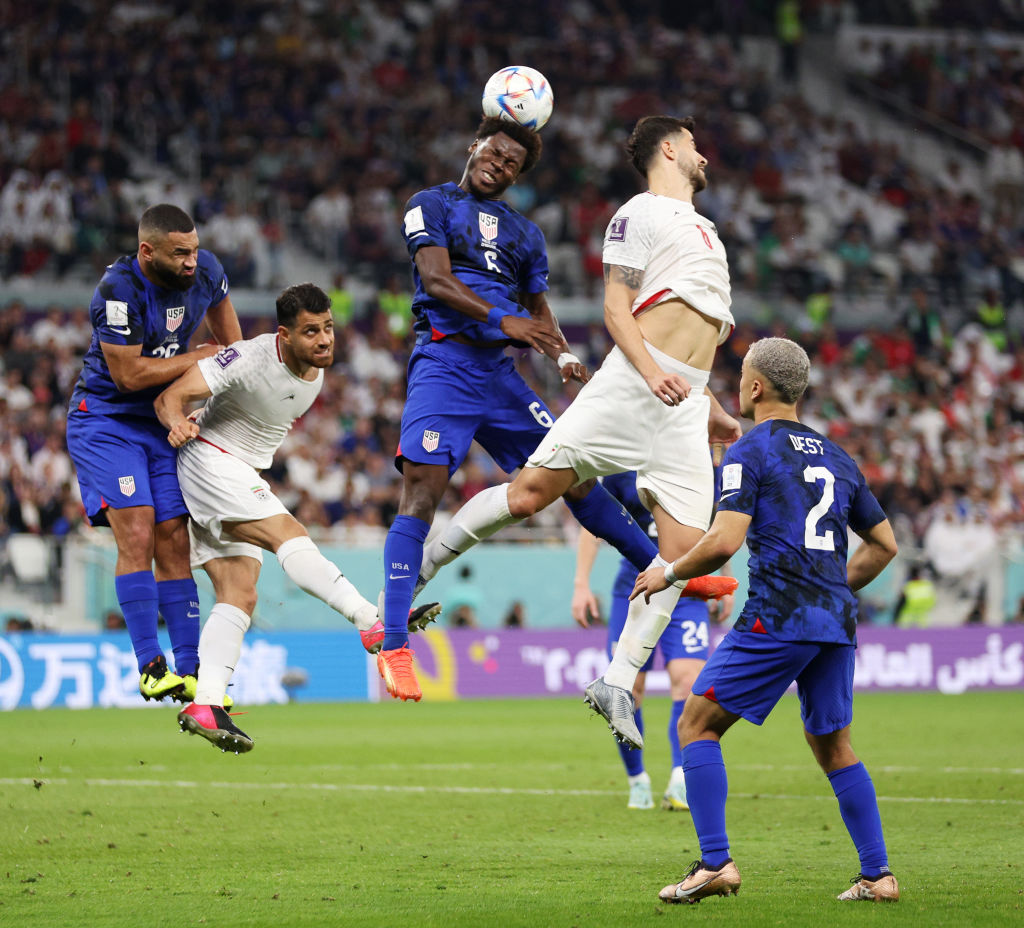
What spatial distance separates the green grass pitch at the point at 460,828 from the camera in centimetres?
689

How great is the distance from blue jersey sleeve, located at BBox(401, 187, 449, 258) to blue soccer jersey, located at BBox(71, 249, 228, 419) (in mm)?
1369

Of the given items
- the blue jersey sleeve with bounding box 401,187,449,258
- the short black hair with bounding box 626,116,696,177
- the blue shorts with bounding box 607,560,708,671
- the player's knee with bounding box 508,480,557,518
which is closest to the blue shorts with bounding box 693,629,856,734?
the player's knee with bounding box 508,480,557,518

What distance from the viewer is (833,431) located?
2533cm

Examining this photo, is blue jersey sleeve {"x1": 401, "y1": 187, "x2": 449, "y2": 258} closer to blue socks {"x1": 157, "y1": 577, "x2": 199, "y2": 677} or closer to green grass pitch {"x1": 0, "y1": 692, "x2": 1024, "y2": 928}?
blue socks {"x1": 157, "y1": 577, "x2": 199, "y2": 677}

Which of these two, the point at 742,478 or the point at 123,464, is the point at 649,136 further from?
the point at 123,464

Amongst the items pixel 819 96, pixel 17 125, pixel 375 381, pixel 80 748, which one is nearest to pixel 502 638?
pixel 375 381

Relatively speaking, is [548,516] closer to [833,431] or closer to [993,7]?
[833,431]

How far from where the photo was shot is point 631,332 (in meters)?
7.76

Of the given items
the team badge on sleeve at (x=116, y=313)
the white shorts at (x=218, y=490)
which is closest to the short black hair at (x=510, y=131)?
the team badge on sleeve at (x=116, y=313)

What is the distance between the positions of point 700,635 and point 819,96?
84.4ft

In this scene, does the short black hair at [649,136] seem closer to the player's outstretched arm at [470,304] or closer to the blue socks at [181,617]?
the player's outstretched arm at [470,304]

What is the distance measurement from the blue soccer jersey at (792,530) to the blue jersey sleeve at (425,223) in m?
2.59

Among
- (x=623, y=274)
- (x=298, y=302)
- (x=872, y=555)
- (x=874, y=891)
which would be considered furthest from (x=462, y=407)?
(x=874, y=891)

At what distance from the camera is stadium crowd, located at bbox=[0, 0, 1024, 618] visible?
2306 cm
